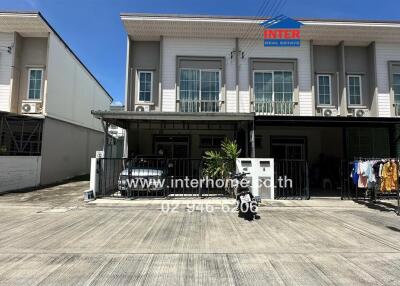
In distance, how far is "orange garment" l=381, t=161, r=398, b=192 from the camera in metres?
9.27

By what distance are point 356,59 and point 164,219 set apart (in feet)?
44.4

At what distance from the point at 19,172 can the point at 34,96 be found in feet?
14.1

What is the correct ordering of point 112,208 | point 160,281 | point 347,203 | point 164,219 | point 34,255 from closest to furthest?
point 160,281
point 34,255
point 164,219
point 112,208
point 347,203

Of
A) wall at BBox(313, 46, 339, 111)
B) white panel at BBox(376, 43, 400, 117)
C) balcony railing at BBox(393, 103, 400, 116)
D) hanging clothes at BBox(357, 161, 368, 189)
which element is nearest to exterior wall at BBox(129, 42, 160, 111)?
wall at BBox(313, 46, 339, 111)

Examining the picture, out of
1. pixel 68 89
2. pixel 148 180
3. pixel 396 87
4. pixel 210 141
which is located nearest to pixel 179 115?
pixel 148 180

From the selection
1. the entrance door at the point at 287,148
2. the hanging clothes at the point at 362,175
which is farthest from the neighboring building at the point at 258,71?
the hanging clothes at the point at 362,175

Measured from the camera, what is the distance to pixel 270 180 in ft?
35.6

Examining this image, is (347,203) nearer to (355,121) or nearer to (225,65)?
(355,121)

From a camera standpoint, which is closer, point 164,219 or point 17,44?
point 164,219

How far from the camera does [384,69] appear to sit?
14.9m

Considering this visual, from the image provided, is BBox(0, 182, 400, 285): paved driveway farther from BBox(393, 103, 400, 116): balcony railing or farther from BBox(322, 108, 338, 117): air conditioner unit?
BBox(393, 103, 400, 116): balcony railing

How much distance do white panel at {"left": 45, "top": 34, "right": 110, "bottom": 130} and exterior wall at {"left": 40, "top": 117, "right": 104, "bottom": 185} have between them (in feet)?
1.91

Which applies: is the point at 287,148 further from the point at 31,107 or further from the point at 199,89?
the point at 31,107

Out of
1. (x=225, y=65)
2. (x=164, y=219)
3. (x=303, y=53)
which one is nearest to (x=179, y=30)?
(x=225, y=65)
